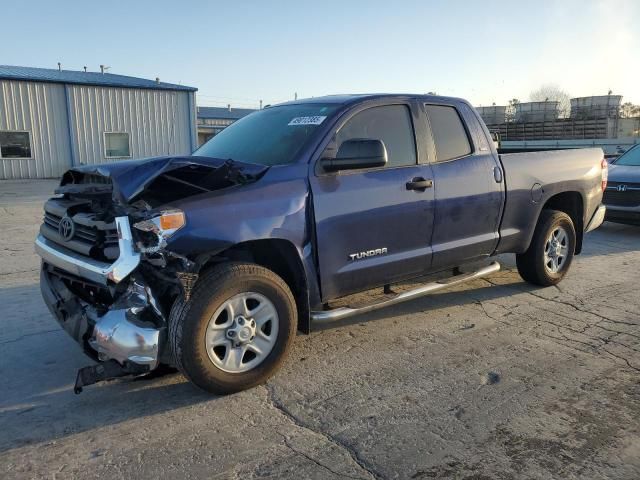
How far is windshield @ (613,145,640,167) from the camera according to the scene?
10.3m

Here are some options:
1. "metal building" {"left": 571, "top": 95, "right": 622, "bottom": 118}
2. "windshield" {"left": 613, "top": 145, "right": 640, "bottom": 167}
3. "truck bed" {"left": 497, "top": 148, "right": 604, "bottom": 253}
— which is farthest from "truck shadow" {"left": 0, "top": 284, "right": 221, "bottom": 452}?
"metal building" {"left": 571, "top": 95, "right": 622, "bottom": 118}

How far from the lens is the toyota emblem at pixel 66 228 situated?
12.0 feet

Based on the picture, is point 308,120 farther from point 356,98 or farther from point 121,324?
point 121,324

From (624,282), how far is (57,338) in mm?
6016

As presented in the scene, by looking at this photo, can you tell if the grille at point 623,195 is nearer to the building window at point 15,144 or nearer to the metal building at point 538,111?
the building window at point 15,144

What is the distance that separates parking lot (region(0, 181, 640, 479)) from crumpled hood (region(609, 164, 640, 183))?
493cm

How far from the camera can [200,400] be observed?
3498 mm

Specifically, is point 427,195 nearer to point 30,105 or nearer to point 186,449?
point 186,449

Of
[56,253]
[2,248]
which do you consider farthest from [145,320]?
[2,248]

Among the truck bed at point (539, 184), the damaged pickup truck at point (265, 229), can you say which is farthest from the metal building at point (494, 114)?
the damaged pickup truck at point (265, 229)

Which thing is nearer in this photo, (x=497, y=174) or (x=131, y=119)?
(x=497, y=174)

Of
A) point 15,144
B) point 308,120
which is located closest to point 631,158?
point 308,120

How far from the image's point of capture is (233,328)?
11.4 ft

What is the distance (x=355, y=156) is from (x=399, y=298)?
49.3 inches
